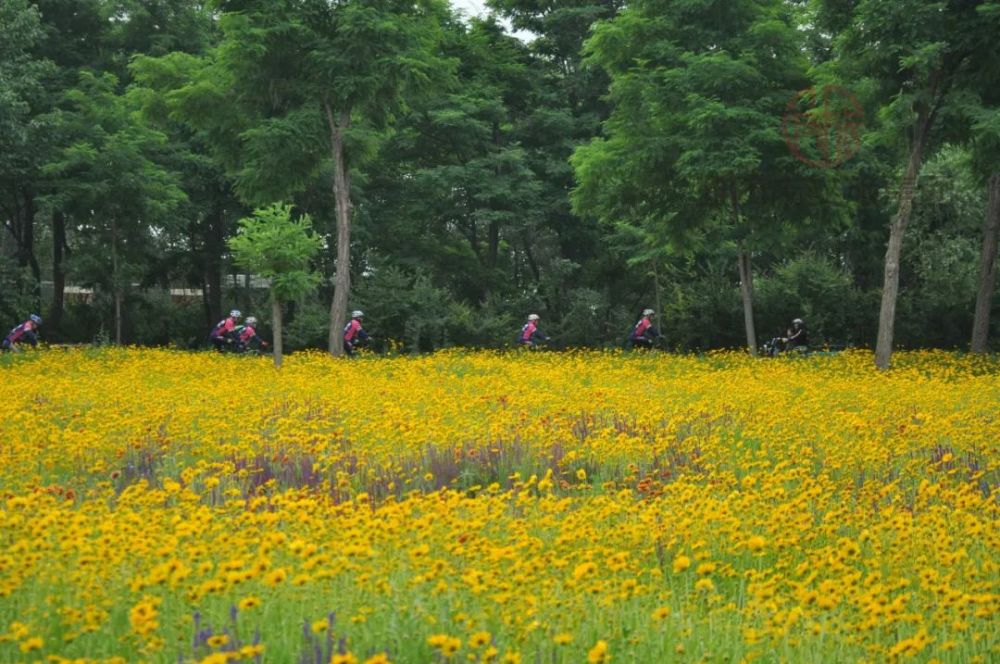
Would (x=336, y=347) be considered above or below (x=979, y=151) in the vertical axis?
below

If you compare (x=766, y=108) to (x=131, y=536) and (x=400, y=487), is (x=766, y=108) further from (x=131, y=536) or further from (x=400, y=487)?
(x=131, y=536)

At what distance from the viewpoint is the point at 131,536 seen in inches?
221

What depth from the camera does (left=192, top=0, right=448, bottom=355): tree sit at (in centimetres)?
2534

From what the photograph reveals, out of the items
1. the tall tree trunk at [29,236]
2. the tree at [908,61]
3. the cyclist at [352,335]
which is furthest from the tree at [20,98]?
the tree at [908,61]

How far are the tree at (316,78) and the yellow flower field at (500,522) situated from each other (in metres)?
10.3

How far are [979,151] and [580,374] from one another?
9.40 m

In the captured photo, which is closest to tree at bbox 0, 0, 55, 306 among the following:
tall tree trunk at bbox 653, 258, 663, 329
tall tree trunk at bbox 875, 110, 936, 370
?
tall tree trunk at bbox 653, 258, 663, 329

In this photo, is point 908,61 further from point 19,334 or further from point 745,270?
point 19,334

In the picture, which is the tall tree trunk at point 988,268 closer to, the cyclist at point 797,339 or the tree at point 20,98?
the cyclist at point 797,339

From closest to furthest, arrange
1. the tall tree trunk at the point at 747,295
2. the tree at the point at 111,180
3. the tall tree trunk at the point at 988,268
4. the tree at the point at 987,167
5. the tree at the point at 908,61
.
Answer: the tree at the point at 987,167 → the tree at the point at 908,61 → the tall tree trunk at the point at 988,268 → the tall tree trunk at the point at 747,295 → the tree at the point at 111,180

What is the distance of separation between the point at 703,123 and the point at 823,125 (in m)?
2.54

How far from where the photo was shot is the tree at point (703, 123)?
2433 cm

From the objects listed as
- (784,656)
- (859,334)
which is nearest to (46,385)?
(784,656)

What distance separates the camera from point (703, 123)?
2397 cm
